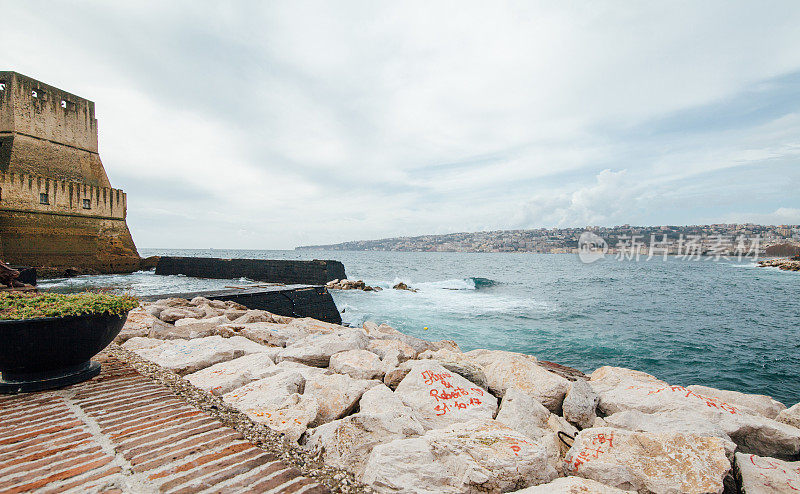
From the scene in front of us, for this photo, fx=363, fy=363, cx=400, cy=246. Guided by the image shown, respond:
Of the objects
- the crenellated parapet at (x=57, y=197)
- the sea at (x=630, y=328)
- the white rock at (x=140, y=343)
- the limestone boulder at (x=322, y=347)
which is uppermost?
the crenellated parapet at (x=57, y=197)

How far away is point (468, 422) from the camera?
250 centimetres

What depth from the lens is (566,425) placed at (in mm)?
3131

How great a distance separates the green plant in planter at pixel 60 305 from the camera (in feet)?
9.36

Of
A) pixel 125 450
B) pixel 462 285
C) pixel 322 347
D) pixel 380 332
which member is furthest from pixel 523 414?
pixel 462 285

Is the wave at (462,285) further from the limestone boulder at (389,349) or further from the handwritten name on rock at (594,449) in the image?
the handwritten name on rock at (594,449)

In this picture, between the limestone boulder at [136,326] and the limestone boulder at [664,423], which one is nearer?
the limestone boulder at [664,423]

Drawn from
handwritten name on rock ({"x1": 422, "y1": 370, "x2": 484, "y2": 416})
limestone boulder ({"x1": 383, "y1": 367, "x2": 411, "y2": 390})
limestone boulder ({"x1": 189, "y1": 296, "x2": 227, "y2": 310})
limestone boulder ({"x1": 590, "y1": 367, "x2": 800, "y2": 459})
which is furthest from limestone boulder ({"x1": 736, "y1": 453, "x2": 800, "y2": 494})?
limestone boulder ({"x1": 189, "y1": 296, "x2": 227, "y2": 310})

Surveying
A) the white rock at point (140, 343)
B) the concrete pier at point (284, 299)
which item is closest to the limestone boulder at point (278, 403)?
the white rock at point (140, 343)

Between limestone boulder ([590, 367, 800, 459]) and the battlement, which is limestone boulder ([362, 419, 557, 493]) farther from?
the battlement

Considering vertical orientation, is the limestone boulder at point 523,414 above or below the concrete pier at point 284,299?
above

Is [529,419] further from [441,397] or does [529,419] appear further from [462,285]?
[462,285]

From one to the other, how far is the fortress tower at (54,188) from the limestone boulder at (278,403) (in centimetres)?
2702

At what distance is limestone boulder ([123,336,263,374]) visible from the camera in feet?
11.9

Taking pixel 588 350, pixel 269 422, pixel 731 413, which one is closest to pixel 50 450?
pixel 269 422
